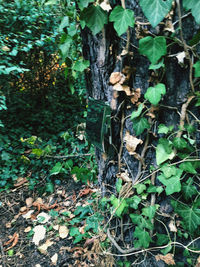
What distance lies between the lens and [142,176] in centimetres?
115

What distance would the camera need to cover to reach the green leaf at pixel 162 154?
3.32 ft

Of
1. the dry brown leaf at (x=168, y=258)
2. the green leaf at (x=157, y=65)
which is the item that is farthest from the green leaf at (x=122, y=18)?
the dry brown leaf at (x=168, y=258)

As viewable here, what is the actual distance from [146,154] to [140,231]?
43 centimetres

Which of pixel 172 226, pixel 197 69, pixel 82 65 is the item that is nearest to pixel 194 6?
pixel 197 69

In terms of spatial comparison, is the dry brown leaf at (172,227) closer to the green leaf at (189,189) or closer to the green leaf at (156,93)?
the green leaf at (189,189)

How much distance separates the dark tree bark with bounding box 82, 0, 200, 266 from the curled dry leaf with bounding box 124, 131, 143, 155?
0.02 meters

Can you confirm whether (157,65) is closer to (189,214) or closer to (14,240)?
(189,214)

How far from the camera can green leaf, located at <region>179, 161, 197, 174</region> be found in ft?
3.24

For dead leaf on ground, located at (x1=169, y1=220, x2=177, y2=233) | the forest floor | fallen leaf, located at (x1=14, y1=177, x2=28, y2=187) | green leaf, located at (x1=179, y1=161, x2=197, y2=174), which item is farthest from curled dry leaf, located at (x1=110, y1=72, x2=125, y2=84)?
fallen leaf, located at (x1=14, y1=177, x2=28, y2=187)

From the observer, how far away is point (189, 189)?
3.35ft

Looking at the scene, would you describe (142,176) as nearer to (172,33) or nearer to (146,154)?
(146,154)

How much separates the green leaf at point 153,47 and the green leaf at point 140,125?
0.91ft

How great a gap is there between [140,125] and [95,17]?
51cm

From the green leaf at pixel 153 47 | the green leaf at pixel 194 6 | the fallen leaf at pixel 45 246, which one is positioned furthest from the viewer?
the fallen leaf at pixel 45 246
